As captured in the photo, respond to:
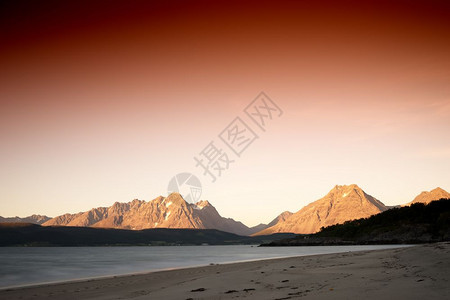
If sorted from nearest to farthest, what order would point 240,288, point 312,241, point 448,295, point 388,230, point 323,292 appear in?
point 448,295 < point 323,292 < point 240,288 < point 388,230 < point 312,241

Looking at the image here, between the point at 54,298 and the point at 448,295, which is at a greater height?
the point at 448,295

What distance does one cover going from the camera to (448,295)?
427 inches

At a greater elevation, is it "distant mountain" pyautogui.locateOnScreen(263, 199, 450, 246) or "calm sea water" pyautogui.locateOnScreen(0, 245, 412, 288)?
"distant mountain" pyautogui.locateOnScreen(263, 199, 450, 246)

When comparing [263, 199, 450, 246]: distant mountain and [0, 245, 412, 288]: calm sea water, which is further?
[263, 199, 450, 246]: distant mountain

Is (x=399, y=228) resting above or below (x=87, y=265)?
above

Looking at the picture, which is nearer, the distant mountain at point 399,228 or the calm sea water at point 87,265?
the calm sea water at point 87,265

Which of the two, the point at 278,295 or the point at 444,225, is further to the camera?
the point at 444,225

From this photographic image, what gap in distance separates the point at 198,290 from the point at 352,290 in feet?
25.0

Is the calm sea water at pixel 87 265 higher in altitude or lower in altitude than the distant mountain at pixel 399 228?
lower

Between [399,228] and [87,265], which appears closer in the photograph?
[87,265]

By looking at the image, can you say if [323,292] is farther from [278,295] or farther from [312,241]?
[312,241]

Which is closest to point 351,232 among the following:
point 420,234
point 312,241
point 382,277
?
point 312,241

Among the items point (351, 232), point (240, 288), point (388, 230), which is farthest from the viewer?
point (351, 232)

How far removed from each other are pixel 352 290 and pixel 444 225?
13694 centimetres
